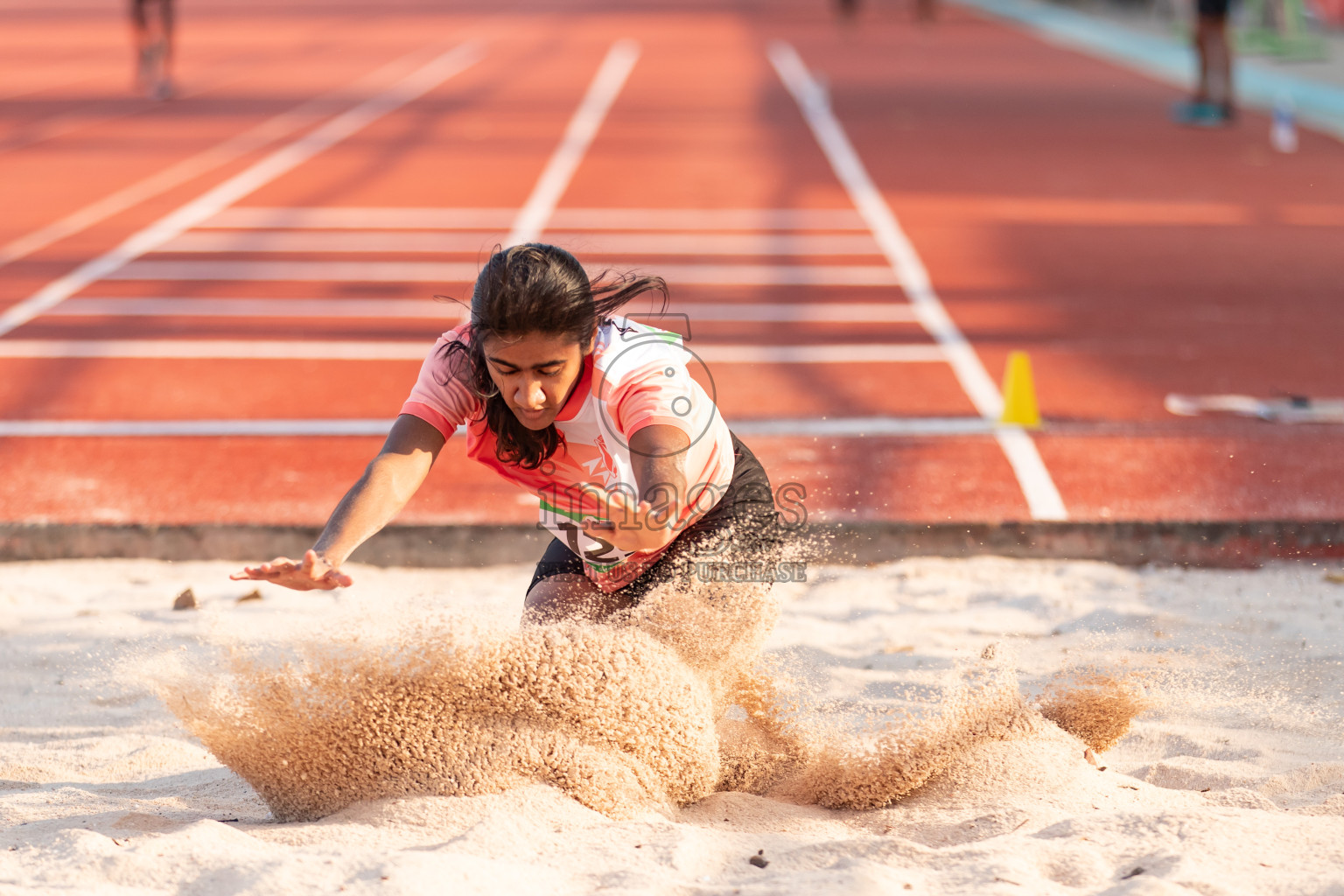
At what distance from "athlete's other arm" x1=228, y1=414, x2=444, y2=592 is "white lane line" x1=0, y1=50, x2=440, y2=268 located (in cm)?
819

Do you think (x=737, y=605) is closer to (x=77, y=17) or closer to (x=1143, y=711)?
(x=1143, y=711)

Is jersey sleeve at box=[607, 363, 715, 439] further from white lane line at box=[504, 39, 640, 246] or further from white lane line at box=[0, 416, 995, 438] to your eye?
white lane line at box=[504, 39, 640, 246]

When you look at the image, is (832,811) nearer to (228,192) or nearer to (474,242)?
(474,242)

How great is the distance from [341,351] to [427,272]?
2153mm

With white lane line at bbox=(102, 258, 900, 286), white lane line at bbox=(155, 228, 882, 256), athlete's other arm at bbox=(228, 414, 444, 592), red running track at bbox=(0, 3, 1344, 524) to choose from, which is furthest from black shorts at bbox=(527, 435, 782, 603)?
white lane line at bbox=(155, 228, 882, 256)

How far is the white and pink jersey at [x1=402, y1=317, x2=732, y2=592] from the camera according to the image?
3.12 meters

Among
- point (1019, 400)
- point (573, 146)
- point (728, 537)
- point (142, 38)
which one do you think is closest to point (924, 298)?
point (1019, 400)

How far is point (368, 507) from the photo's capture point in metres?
3.14

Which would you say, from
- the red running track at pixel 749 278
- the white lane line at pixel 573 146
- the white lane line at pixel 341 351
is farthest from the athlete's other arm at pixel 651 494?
the white lane line at pixel 341 351

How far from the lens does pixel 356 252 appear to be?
10805 millimetres

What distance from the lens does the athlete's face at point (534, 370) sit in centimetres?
297

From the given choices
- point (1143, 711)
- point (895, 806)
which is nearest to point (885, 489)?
point (1143, 711)

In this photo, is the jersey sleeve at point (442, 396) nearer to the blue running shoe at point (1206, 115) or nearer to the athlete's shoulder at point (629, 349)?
the athlete's shoulder at point (629, 349)

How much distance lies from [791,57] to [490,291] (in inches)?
939
